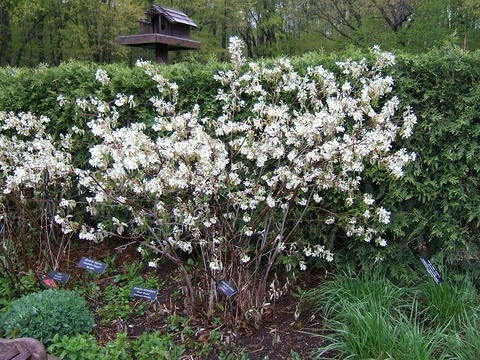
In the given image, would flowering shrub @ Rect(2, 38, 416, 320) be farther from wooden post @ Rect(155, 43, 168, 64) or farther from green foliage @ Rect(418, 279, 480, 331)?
wooden post @ Rect(155, 43, 168, 64)

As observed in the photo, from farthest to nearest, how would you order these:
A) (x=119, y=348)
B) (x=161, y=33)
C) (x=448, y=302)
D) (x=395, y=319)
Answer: (x=161, y=33) → (x=448, y=302) → (x=395, y=319) → (x=119, y=348)

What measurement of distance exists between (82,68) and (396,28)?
11932 millimetres

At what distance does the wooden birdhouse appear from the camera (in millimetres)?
5551

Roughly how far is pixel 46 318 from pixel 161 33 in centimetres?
404

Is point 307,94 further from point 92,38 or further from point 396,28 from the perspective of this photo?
point 92,38

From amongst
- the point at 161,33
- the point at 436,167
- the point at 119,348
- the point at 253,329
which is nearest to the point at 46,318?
the point at 119,348

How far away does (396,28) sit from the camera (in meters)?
13.6

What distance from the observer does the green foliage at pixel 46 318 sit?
274 cm

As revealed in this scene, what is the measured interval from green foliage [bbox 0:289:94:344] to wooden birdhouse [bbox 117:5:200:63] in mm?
3615

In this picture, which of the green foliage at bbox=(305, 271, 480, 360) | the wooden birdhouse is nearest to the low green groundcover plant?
the green foliage at bbox=(305, 271, 480, 360)

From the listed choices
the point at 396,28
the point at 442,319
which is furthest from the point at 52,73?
the point at 396,28

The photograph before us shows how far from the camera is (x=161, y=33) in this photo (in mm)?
5734

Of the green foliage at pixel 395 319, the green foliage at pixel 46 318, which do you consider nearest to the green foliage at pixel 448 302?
the green foliage at pixel 395 319

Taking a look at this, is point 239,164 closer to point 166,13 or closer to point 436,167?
point 436,167
